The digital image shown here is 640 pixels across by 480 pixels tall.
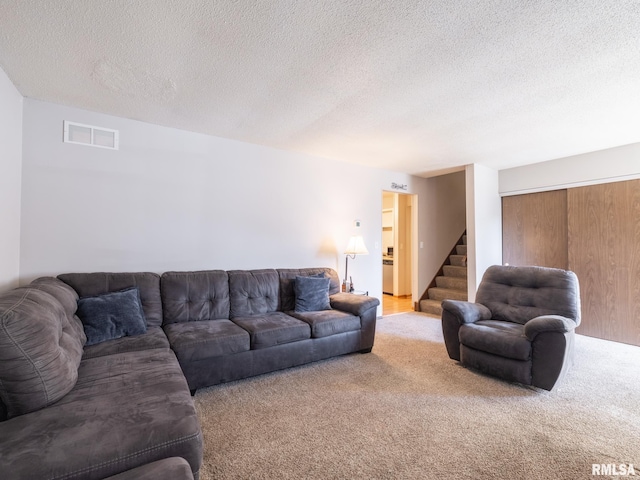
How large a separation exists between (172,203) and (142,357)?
71.1 inches

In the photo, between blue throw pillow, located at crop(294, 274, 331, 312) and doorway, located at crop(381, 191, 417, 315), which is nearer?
blue throw pillow, located at crop(294, 274, 331, 312)

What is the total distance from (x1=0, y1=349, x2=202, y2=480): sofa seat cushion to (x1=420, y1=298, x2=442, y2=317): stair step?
4.47 m

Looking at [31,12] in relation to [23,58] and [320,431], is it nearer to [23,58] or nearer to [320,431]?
[23,58]

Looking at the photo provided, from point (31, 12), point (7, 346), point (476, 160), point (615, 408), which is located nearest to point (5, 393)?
point (7, 346)

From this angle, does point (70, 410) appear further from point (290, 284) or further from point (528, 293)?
point (528, 293)

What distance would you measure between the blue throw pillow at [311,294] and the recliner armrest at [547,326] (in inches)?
75.6

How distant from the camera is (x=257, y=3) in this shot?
1563 millimetres

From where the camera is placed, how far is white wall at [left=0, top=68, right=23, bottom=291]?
222 centimetres

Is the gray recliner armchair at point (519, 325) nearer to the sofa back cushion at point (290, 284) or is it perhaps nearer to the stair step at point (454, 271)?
the sofa back cushion at point (290, 284)

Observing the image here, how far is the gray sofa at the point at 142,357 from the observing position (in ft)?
3.64

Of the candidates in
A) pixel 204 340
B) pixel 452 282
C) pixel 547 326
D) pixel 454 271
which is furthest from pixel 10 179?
pixel 454 271

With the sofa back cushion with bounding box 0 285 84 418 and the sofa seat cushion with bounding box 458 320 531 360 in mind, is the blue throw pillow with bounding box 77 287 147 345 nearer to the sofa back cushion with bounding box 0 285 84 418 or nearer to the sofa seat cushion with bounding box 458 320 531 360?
the sofa back cushion with bounding box 0 285 84 418

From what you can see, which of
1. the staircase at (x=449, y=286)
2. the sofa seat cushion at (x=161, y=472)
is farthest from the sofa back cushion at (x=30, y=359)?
the staircase at (x=449, y=286)
